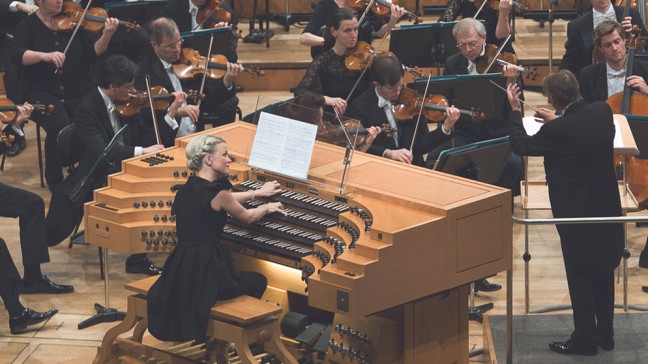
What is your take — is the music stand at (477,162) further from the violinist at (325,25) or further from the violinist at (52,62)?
the violinist at (52,62)

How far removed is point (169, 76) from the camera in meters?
7.49

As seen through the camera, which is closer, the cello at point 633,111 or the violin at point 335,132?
the violin at point 335,132

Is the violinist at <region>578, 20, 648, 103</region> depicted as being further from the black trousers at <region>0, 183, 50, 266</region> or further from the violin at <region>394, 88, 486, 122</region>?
the black trousers at <region>0, 183, 50, 266</region>

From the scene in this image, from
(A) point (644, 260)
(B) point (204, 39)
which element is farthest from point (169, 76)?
(A) point (644, 260)

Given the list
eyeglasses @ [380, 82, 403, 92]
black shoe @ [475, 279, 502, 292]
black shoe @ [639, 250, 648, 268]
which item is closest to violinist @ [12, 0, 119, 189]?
eyeglasses @ [380, 82, 403, 92]

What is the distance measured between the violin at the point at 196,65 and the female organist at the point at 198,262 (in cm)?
202

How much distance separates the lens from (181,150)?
6578 mm

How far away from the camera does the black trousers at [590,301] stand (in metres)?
5.61

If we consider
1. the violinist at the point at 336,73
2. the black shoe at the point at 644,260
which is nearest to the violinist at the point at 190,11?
the violinist at the point at 336,73

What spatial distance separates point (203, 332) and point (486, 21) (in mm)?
3802

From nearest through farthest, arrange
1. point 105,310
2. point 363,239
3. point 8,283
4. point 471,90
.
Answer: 1. point 363,239
2. point 8,283
3. point 105,310
4. point 471,90

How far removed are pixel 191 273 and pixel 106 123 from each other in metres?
1.79

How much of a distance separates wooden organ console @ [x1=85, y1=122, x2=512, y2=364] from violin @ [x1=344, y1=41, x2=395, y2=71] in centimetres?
136

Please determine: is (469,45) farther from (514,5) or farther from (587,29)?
(587,29)
